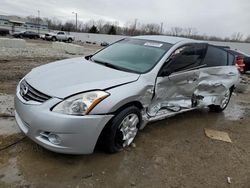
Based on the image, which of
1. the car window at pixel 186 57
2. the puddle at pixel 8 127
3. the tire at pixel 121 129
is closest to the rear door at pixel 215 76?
the car window at pixel 186 57

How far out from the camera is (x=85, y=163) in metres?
3.02

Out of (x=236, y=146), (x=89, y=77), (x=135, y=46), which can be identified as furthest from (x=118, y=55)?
(x=236, y=146)

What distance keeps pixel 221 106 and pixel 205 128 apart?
1.25m

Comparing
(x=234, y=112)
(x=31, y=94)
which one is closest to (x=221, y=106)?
(x=234, y=112)

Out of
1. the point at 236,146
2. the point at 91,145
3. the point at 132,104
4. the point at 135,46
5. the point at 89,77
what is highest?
the point at 135,46

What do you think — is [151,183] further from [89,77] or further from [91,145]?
[89,77]

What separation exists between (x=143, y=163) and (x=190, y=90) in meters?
1.89

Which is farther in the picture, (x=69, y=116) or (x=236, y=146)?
(x=236, y=146)

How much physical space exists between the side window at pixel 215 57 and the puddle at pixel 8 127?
12.1ft

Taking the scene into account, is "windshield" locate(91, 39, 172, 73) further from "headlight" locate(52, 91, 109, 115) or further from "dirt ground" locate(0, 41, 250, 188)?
"dirt ground" locate(0, 41, 250, 188)

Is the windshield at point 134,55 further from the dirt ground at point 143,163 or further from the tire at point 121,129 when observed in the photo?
the dirt ground at point 143,163

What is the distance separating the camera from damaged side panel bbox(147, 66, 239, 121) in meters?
3.84

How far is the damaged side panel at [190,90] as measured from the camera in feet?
12.6

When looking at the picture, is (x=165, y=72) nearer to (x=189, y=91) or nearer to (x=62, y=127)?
(x=189, y=91)
